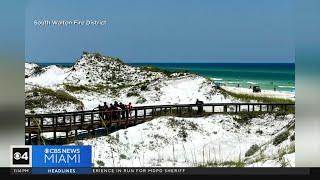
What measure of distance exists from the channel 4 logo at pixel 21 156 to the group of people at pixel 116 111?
1.88 m

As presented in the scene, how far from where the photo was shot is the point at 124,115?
8461 mm

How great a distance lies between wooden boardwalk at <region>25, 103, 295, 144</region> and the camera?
7.98 meters

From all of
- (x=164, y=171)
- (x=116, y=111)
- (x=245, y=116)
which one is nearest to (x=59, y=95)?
(x=116, y=111)

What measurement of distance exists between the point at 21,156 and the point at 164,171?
5.87 feet

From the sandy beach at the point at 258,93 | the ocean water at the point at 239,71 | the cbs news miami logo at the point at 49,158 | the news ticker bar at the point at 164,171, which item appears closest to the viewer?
the news ticker bar at the point at 164,171

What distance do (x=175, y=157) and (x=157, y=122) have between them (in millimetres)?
1508

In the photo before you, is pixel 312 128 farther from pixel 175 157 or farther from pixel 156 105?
pixel 156 105

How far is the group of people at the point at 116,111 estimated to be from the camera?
8438 mm

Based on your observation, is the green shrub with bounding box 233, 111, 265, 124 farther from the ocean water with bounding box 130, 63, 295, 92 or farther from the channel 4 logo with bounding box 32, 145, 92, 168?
the channel 4 logo with bounding box 32, 145, 92, 168

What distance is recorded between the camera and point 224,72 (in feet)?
28.5

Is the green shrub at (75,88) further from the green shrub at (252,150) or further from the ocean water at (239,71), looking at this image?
the green shrub at (252,150)

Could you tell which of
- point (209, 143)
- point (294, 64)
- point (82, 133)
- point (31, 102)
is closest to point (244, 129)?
point (209, 143)

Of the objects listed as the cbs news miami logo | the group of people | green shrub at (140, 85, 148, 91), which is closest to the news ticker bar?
the cbs news miami logo

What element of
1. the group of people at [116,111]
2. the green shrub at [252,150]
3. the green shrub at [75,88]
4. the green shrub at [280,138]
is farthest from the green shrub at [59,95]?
the green shrub at [280,138]
